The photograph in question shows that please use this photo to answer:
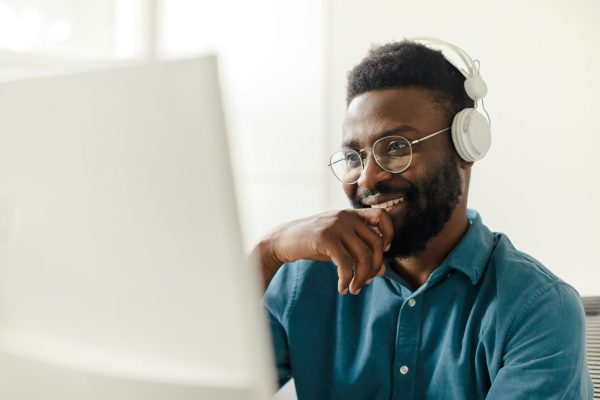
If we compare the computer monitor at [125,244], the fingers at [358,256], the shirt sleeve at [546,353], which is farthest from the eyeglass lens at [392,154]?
the computer monitor at [125,244]

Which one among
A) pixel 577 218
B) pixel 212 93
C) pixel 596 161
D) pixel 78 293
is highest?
pixel 212 93

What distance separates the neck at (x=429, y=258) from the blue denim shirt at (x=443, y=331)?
0.04m

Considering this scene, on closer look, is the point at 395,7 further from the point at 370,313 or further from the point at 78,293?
the point at 78,293

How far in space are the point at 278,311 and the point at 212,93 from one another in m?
1.05

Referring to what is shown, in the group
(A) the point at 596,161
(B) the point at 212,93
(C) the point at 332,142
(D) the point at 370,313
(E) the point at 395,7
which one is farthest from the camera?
(C) the point at 332,142

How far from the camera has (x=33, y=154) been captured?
0.36 meters

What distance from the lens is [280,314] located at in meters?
1.33

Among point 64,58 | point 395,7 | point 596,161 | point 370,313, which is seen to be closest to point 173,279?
point 64,58

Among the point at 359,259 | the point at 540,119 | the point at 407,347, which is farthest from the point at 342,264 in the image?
the point at 540,119

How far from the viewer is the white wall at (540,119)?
209 cm

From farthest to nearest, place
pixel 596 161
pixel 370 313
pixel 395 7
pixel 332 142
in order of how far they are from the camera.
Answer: pixel 332 142 < pixel 395 7 < pixel 596 161 < pixel 370 313

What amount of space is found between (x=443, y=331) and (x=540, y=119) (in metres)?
1.26

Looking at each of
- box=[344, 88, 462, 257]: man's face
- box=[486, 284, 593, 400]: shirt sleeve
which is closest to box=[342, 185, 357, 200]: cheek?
box=[344, 88, 462, 257]: man's face

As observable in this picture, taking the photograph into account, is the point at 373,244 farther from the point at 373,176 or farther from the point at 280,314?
the point at 280,314
